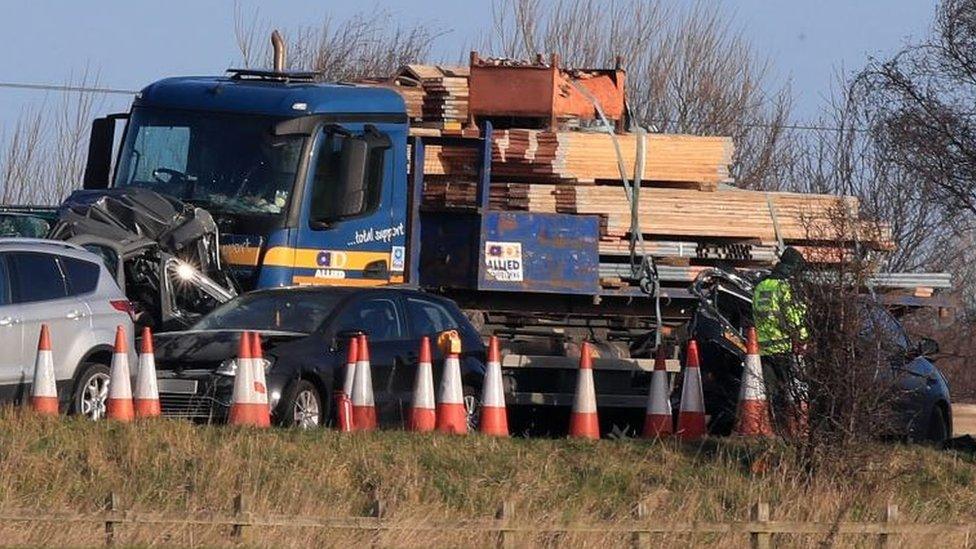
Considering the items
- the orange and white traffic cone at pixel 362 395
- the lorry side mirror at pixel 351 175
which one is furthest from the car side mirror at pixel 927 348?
the lorry side mirror at pixel 351 175

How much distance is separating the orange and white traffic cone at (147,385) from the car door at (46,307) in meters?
0.90

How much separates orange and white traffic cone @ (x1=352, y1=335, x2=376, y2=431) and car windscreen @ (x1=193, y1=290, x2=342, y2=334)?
831mm

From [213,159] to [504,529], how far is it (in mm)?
7417

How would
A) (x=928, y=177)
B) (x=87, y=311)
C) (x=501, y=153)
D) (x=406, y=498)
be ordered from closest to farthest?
(x=406, y=498) → (x=87, y=311) → (x=501, y=153) → (x=928, y=177)

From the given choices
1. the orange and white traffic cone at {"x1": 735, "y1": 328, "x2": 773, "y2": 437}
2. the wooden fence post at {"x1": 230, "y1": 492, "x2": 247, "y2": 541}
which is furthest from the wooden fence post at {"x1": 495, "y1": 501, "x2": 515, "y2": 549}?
the orange and white traffic cone at {"x1": 735, "y1": 328, "x2": 773, "y2": 437}

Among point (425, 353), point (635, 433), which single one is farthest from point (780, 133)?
point (425, 353)

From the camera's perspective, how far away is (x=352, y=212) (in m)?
18.8

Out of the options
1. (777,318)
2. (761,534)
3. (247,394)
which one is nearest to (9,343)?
(247,394)

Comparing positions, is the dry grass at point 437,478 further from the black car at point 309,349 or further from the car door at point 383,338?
the car door at point 383,338

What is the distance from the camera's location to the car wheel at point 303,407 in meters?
15.6

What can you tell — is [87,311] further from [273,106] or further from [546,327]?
[546,327]

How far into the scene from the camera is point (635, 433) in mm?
18578

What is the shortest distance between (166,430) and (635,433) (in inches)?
225

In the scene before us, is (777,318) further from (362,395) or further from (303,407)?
(303,407)
